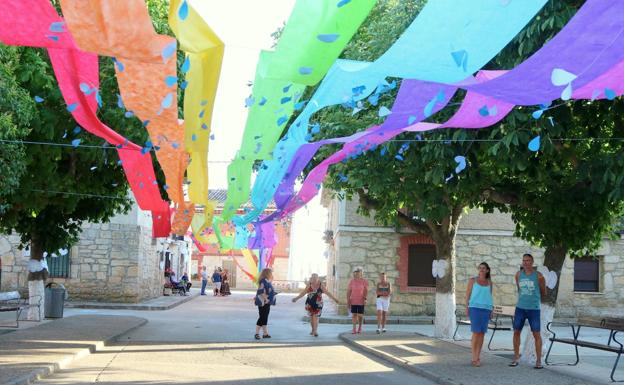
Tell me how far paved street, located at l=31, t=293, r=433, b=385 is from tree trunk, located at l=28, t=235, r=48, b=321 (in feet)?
8.97

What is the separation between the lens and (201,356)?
13.3m

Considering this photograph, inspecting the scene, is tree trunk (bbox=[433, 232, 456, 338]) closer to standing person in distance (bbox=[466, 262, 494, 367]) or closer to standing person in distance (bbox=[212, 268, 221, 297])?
standing person in distance (bbox=[466, 262, 494, 367])

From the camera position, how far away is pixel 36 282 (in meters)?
19.4

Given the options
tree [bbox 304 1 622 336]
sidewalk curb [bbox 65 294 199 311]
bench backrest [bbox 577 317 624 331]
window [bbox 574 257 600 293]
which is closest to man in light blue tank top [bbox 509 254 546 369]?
bench backrest [bbox 577 317 624 331]

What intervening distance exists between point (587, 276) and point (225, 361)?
17.1m

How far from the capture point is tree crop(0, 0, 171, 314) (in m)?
10.5

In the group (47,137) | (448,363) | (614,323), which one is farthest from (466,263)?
(47,137)

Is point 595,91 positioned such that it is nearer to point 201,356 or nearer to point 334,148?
point 334,148

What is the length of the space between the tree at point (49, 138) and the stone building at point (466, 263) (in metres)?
9.29

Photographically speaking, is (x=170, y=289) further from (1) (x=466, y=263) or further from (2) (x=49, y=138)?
(2) (x=49, y=138)

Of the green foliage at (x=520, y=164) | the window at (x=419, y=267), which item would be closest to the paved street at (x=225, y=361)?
the green foliage at (x=520, y=164)

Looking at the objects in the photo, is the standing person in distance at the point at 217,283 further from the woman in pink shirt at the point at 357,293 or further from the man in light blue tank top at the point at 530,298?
the man in light blue tank top at the point at 530,298

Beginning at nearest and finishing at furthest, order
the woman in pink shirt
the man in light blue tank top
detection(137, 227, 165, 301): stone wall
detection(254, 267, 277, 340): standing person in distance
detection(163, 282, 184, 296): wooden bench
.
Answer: the man in light blue tank top → detection(254, 267, 277, 340): standing person in distance → the woman in pink shirt → detection(137, 227, 165, 301): stone wall → detection(163, 282, 184, 296): wooden bench

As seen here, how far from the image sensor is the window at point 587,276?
25844 mm
